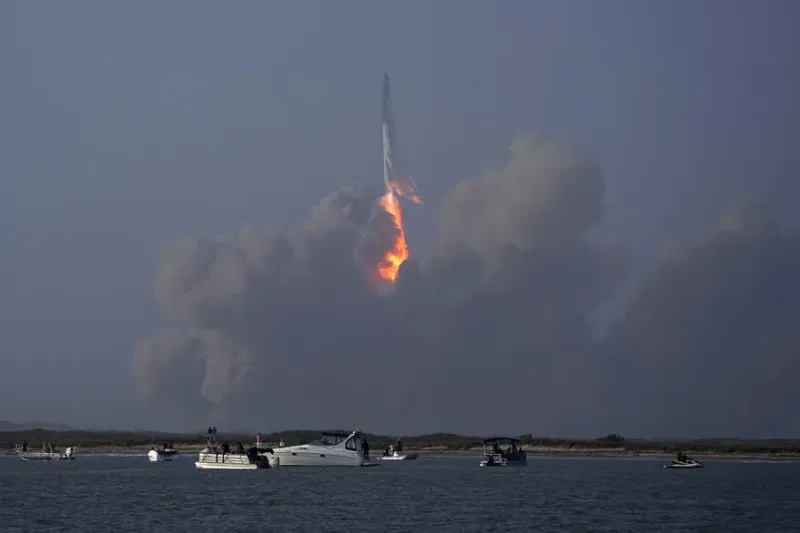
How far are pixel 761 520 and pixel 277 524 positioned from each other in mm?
30217

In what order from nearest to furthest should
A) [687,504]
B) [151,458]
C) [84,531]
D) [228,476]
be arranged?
[84,531], [687,504], [228,476], [151,458]

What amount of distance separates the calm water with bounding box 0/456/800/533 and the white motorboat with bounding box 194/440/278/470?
340 cm

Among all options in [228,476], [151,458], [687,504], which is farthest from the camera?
[151,458]

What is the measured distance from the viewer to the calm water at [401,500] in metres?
76.6

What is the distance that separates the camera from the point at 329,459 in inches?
5581

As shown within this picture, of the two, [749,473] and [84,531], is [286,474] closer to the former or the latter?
[749,473]

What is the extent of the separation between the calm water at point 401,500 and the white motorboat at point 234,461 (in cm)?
340

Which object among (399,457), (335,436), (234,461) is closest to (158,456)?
(234,461)

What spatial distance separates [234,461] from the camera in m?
139

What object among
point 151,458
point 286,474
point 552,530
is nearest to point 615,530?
→ point 552,530

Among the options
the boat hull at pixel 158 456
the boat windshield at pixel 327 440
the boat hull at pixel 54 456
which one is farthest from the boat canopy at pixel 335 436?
the boat hull at pixel 54 456

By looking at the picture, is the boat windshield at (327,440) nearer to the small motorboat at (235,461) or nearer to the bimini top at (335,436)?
the bimini top at (335,436)

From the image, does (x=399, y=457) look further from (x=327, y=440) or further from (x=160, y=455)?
(x=160, y=455)

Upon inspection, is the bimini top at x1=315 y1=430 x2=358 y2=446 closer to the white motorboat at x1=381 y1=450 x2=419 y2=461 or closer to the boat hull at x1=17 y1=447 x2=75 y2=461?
the white motorboat at x1=381 y1=450 x2=419 y2=461
